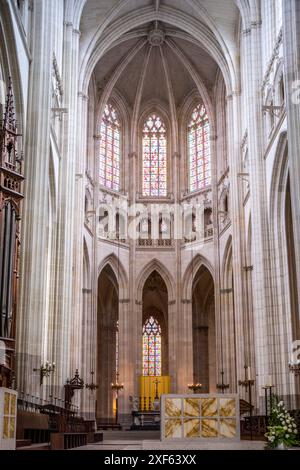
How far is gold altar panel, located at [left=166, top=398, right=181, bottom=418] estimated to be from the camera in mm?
12609

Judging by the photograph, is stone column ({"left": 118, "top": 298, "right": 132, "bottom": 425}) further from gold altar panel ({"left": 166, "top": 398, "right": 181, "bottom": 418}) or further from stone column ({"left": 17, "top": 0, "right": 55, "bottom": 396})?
gold altar panel ({"left": 166, "top": 398, "right": 181, "bottom": 418})

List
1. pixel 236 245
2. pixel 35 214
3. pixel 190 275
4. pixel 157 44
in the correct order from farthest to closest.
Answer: pixel 190 275, pixel 157 44, pixel 236 245, pixel 35 214

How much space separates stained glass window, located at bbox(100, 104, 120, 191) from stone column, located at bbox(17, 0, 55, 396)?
60.1ft

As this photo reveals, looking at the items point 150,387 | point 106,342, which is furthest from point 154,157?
point 150,387

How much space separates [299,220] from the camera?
18.6 metres

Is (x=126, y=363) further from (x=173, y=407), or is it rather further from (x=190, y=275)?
(x=173, y=407)

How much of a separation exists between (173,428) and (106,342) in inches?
1224

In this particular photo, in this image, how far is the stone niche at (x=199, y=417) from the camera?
1255cm

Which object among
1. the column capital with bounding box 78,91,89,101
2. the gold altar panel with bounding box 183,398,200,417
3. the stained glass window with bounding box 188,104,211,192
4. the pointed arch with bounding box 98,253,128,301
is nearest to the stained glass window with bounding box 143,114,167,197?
the stained glass window with bounding box 188,104,211,192

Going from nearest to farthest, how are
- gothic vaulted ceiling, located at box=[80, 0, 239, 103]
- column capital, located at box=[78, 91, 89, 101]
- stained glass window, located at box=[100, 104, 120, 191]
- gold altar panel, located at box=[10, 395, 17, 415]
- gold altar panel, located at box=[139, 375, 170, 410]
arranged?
gold altar panel, located at box=[10, 395, 17, 415] < column capital, located at box=[78, 91, 89, 101] < gothic vaulted ceiling, located at box=[80, 0, 239, 103] < gold altar panel, located at box=[139, 375, 170, 410] < stained glass window, located at box=[100, 104, 120, 191]

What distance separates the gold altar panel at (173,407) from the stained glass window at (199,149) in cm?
2763

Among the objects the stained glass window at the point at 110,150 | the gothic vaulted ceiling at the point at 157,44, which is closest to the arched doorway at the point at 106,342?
the stained glass window at the point at 110,150

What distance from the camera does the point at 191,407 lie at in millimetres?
12664
